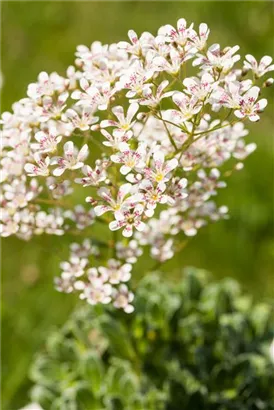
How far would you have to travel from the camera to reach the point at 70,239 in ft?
16.9

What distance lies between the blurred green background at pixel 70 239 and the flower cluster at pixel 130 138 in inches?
23.4

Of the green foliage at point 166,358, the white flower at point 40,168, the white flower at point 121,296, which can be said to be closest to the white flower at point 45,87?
the white flower at point 40,168

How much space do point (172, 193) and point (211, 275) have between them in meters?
2.68

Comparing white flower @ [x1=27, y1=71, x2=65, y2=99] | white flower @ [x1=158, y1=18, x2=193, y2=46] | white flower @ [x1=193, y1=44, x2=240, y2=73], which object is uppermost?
white flower @ [x1=27, y1=71, x2=65, y2=99]

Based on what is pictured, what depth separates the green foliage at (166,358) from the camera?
3.45 meters

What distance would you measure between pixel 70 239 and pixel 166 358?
178cm

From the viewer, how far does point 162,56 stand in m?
2.40

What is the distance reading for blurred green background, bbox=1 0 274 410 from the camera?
4688 millimetres

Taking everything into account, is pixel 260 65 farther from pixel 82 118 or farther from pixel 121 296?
pixel 121 296

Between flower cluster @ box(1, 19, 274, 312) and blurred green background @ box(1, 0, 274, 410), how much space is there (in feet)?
1.95

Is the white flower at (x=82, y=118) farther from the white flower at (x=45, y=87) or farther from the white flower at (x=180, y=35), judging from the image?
the white flower at (x=180, y=35)

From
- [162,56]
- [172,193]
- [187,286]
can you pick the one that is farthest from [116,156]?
[187,286]

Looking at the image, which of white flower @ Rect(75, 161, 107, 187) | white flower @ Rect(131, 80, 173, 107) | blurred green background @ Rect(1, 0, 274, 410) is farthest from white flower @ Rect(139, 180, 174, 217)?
Result: blurred green background @ Rect(1, 0, 274, 410)

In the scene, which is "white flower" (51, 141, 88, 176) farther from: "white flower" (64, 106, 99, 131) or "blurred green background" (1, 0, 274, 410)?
"blurred green background" (1, 0, 274, 410)
